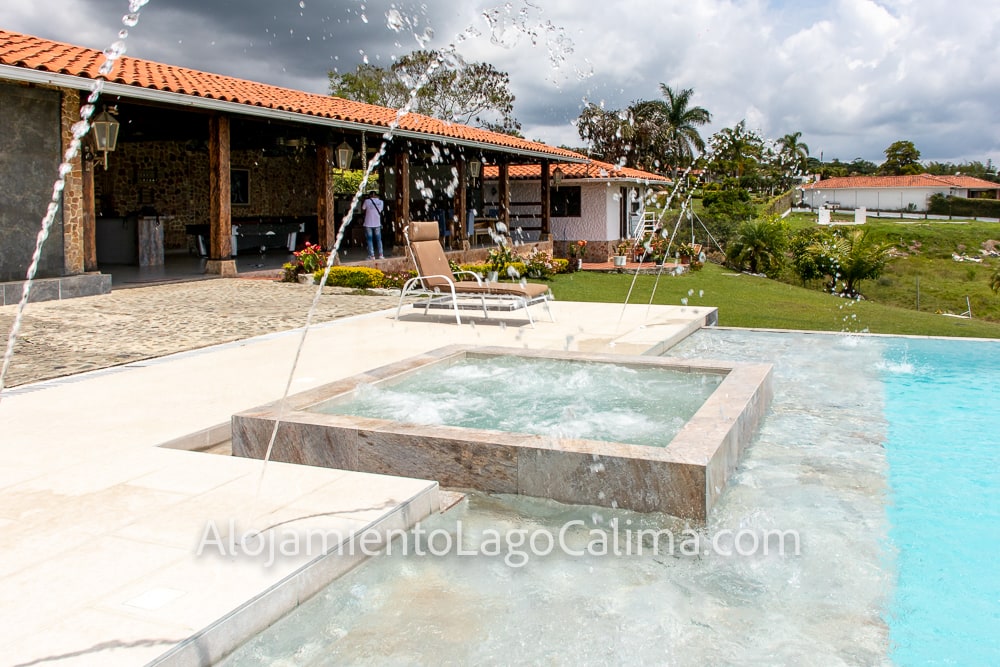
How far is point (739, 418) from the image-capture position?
4.60m

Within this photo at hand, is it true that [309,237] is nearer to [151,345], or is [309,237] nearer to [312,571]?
[151,345]

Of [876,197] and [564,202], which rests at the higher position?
[876,197]

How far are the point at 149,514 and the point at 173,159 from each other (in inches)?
785

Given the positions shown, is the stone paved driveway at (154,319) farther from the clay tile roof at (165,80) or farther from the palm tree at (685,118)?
the palm tree at (685,118)

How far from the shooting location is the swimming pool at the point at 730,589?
2.69 meters

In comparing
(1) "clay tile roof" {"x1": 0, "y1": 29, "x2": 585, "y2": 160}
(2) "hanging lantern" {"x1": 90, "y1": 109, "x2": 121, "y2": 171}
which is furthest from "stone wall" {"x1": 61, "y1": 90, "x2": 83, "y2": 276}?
(1) "clay tile roof" {"x1": 0, "y1": 29, "x2": 585, "y2": 160}

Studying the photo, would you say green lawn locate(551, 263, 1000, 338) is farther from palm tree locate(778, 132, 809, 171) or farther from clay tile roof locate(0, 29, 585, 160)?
palm tree locate(778, 132, 809, 171)

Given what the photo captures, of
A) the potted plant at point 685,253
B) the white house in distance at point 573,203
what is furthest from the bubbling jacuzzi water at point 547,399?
the white house in distance at point 573,203

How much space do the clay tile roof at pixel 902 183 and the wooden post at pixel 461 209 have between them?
68.5 meters

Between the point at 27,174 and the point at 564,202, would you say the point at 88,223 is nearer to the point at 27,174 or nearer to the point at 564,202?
the point at 27,174

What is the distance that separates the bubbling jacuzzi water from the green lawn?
575 cm

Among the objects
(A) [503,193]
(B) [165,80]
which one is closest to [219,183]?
(B) [165,80]

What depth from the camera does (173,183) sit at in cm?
2153

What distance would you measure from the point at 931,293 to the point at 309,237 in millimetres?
29427
